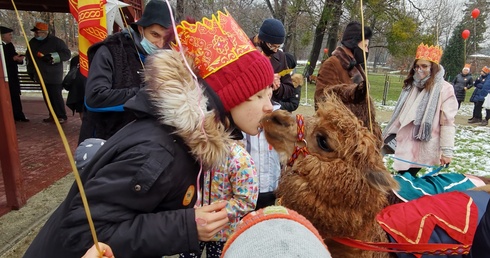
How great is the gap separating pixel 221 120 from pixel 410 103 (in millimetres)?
3196

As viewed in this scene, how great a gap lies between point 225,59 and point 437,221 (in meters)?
1.46

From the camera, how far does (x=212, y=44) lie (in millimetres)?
1485

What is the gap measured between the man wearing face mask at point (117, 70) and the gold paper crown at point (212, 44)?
107 centimetres

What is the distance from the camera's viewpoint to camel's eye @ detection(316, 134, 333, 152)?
1637 mm

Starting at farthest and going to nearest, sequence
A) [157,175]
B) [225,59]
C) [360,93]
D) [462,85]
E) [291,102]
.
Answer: [462,85] → [291,102] → [360,93] → [225,59] → [157,175]

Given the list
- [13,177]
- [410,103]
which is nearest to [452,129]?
[410,103]

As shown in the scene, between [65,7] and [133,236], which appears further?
[65,7]

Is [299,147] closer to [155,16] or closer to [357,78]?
[155,16]

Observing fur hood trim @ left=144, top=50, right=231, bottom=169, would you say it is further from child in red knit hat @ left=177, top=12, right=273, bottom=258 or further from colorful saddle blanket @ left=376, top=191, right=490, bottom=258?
colorful saddle blanket @ left=376, top=191, right=490, bottom=258

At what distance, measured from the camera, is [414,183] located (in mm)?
2512

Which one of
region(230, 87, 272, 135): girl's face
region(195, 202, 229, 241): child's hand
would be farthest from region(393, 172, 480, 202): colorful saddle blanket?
region(195, 202, 229, 241): child's hand

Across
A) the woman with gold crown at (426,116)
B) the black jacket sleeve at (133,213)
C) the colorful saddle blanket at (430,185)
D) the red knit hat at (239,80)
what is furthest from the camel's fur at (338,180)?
the woman with gold crown at (426,116)

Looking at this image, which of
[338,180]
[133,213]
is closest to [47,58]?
[133,213]

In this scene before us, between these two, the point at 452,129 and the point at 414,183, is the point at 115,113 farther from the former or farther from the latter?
the point at 452,129
